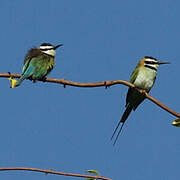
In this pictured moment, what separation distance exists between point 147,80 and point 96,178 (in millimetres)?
3146

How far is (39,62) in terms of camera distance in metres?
4.16

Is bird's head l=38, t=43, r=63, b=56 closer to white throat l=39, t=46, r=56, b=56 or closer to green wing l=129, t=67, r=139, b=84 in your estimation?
white throat l=39, t=46, r=56, b=56

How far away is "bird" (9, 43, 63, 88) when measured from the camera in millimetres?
3939

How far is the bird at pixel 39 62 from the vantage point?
3939 mm

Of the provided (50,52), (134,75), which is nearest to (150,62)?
(134,75)

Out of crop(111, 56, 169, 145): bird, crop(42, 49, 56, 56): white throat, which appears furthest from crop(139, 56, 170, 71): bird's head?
crop(42, 49, 56, 56): white throat

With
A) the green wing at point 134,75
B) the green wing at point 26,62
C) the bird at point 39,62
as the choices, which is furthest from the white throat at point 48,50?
the green wing at point 134,75

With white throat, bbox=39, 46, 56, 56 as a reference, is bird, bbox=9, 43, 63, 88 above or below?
below

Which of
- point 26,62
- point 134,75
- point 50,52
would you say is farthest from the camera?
point 134,75

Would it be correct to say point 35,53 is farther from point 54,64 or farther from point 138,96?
point 138,96

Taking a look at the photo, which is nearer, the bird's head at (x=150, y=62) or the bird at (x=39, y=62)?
the bird at (x=39, y=62)

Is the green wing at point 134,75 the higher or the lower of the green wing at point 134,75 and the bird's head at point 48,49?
the lower

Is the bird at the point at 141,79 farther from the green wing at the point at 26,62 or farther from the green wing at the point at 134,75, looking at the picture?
the green wing at the point at 26,62

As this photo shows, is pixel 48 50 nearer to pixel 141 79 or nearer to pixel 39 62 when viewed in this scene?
pixel 39 62
